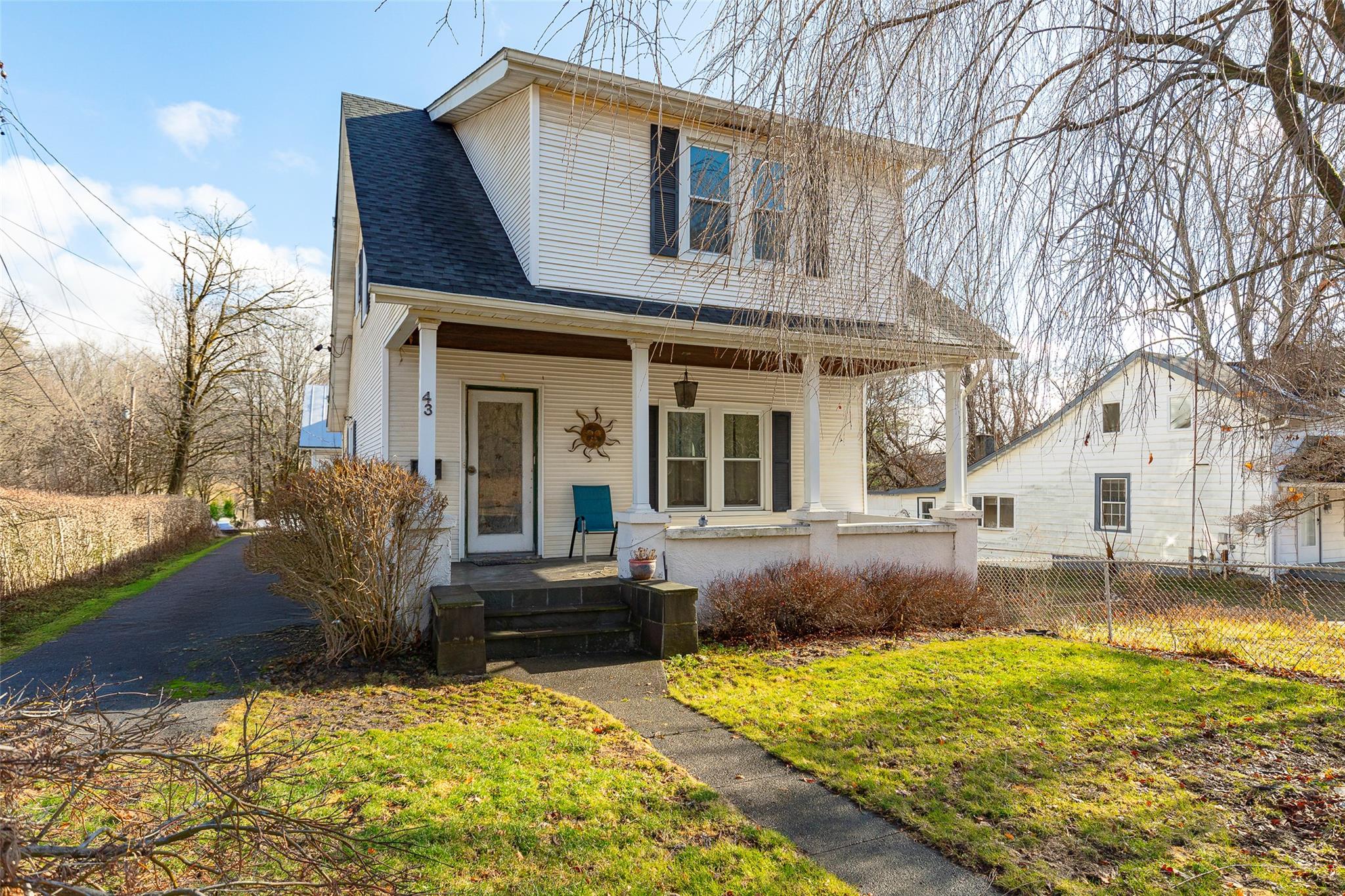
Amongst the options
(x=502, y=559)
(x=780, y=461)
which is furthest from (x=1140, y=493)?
(x=502, y=559)

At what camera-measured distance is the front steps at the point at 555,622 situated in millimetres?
6285

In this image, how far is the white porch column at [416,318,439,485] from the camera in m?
6.97

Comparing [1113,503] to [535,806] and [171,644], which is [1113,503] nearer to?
[535,806]

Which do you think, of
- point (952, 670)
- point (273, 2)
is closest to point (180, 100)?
point (273, 2)

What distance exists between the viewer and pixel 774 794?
3.70 meters

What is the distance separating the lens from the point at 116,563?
39.1 ft

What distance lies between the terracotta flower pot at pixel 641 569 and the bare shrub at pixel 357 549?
1.86 m

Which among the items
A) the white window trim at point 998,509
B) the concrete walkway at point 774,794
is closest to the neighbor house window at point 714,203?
the concrete walkway at point 774,794

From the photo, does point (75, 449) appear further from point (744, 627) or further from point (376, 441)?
point (744, 627)

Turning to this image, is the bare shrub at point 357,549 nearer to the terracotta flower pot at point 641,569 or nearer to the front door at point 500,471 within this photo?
the terracotta flower pot at point 641,569

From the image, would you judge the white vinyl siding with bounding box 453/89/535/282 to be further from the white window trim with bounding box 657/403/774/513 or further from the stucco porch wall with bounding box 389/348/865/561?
the white window trim with bounding box 657/403/774/513

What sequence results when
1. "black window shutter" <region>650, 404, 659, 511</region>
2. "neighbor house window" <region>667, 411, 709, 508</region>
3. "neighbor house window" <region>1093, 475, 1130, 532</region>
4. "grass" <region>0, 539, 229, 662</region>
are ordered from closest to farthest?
"grass" <region>0, 539, 229, 662</region> < "black window shutter" <region>650, 404, 659, 511</region> < "neighbor house window" <region>667, 411, 709, 508</region> < "neighbor house window" <region>1093, 475, 1130, 532</region>

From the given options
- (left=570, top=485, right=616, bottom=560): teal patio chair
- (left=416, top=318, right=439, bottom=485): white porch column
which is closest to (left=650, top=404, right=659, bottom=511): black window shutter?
(left=570, top=485, right=616, bottom=560): teal patio chair

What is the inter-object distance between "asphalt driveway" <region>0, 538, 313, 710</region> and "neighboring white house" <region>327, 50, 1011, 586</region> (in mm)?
1995
